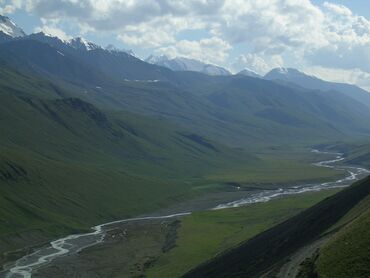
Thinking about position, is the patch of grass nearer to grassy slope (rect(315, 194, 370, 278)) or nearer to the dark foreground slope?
grassy slope (rect(315, 194, 370, 278))

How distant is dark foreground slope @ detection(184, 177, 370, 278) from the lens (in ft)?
327

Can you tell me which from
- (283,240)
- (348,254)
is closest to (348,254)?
(348,254)

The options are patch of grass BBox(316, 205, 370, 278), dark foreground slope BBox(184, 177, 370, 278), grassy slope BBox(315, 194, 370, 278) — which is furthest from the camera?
dark foreground slope BBox(184, 177, 370, 278)

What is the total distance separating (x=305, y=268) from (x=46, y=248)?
11294cm

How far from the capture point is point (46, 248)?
17388 centimetres

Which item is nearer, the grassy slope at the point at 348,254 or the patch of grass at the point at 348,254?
the patch of grass at the point at 348,254

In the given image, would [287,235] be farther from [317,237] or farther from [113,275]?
[113,275]

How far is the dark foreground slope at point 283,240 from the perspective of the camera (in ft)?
327

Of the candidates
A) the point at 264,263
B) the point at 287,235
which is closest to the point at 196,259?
the point at 287,235

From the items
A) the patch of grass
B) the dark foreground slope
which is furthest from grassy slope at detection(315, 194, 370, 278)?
the dark foreground slope

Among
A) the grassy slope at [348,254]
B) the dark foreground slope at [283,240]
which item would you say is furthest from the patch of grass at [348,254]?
the dark foreground slope at [283,240]

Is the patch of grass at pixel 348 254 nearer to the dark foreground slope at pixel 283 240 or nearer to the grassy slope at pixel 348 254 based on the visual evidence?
the grassy slope at pixel 348 254

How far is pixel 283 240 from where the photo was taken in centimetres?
10912

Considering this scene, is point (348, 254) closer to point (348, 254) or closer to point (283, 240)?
point (348, 254)
